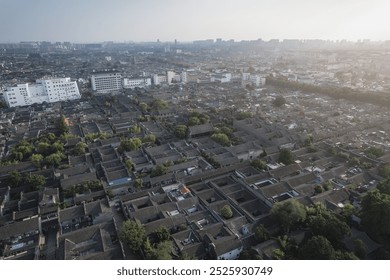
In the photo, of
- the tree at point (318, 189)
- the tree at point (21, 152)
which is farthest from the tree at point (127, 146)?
the tree at point (318, 189)

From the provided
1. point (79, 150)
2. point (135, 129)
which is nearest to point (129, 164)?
point (79, 150)

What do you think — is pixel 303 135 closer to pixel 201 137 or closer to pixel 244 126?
pixel 244 126

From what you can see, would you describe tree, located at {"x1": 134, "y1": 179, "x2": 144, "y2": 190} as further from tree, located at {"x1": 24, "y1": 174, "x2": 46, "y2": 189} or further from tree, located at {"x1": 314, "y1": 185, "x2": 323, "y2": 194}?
tree, located at {"x1": 314, "y1": 185, "x2": 323, "y2": 194}

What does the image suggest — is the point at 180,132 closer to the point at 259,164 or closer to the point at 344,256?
the point at 259,164

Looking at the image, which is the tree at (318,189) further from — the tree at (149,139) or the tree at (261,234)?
the tree at (149,139)

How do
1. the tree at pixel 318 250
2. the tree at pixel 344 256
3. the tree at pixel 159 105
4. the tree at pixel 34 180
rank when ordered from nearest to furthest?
the tree at pixel 344 256
the tree at pixel 318 250
the tree at pixel 34 180
the tree at pixel 159 105
